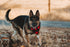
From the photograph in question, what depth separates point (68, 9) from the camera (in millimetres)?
5074

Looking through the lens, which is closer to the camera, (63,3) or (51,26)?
(63,3)

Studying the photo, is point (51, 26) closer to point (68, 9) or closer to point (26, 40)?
point (68, 9)

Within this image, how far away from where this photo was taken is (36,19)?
3.50 metres

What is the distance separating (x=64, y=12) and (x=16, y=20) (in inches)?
91.2

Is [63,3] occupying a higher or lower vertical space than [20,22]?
higher

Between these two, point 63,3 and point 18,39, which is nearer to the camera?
point 18,39

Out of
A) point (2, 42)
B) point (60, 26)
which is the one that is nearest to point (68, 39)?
point (60, 26)

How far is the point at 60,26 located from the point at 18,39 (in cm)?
256

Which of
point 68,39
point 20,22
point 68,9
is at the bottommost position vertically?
point 68,39

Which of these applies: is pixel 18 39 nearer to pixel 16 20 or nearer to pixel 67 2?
pixel 16 20

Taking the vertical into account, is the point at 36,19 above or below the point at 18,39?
above

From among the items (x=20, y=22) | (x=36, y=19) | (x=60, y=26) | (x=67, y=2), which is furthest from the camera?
(x=60, y=26)

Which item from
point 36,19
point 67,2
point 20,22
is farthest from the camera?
point 67,2

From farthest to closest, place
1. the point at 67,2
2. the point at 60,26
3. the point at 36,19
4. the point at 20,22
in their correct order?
the point at 60,26
the point at 67,2
the point at 20,22
the point at 36,19
